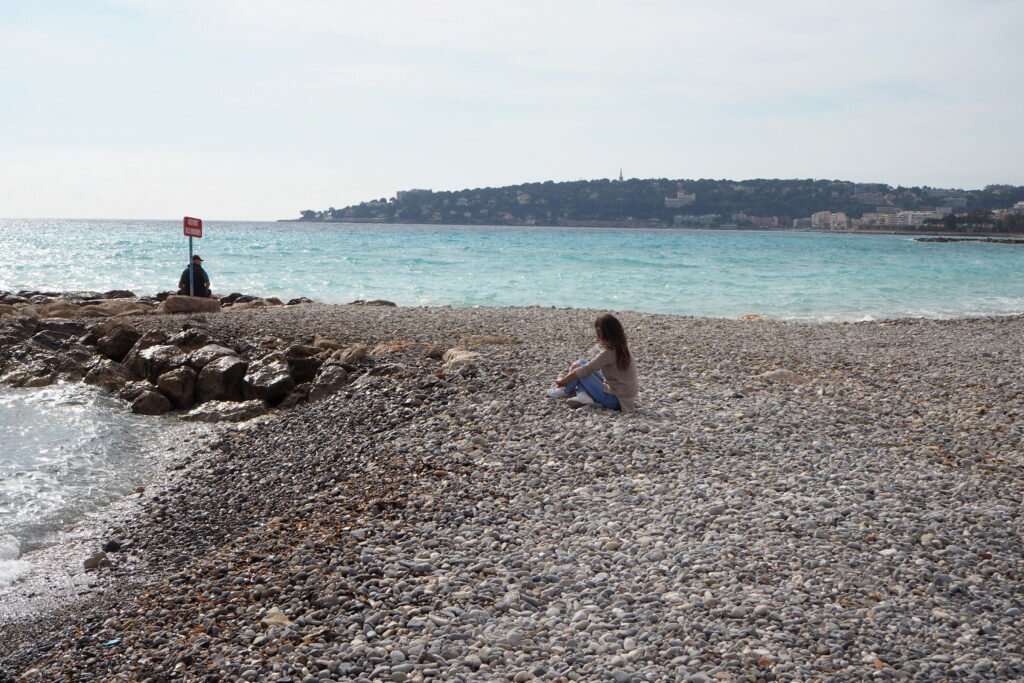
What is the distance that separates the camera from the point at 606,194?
Result: 11125 cm

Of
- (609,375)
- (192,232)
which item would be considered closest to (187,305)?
(192,232)

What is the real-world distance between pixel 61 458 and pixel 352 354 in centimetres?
395

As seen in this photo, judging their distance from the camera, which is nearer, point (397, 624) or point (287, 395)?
point (397, 624)

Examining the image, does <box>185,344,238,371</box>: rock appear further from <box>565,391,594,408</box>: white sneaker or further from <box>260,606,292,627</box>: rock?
<box>260,606,292,627</box>: rock

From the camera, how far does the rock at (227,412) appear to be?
37.5 feet

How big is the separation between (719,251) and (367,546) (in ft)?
182

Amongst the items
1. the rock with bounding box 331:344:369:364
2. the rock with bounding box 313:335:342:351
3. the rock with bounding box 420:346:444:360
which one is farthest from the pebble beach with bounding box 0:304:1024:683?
the rock with bounding box 313:335:342:351

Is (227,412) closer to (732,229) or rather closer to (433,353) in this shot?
(433,353)

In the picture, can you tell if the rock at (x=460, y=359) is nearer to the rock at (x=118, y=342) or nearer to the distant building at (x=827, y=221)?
the rock at (x=118, y=342)

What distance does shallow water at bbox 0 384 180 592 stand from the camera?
308 inches

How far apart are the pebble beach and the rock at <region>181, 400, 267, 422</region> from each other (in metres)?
0.73

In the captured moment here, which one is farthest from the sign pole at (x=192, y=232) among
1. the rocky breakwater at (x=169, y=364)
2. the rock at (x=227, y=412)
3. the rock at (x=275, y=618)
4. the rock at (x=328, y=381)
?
the rock at (x=275, y=618)

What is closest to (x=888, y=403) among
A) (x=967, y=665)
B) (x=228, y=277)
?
(x=967, y=665)

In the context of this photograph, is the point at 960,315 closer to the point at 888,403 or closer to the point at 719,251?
the point at 888,403
